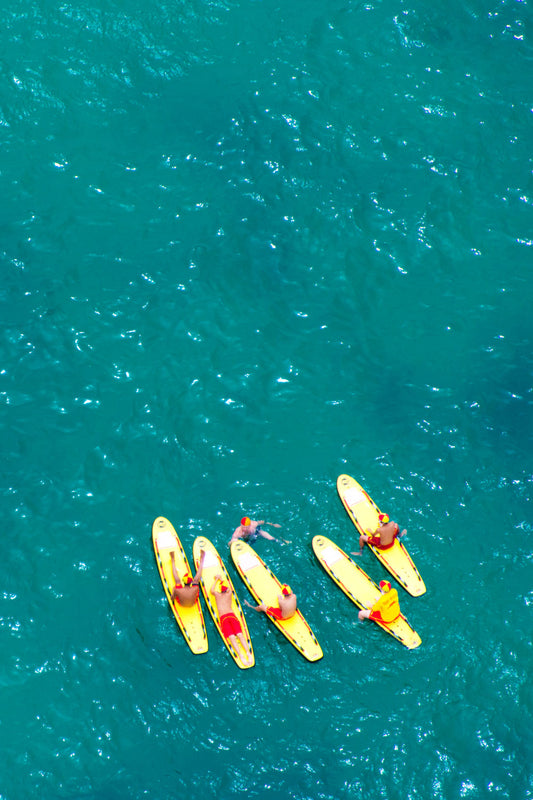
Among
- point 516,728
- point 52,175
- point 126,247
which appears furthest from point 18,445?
point 516,728

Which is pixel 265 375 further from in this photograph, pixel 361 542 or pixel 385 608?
pixel 385 608

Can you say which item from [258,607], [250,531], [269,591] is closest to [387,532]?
[269,591]

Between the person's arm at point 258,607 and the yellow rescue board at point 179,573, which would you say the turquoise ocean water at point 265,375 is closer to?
the person's arm at point 258,607

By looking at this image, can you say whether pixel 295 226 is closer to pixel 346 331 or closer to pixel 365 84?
pixel 346 331

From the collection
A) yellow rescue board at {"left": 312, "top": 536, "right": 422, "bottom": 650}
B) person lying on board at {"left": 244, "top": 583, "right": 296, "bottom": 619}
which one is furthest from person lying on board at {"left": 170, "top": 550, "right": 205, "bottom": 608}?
yellow rescue board at {"left": 312, "top": 536, "right": 422, "bottom": 650}

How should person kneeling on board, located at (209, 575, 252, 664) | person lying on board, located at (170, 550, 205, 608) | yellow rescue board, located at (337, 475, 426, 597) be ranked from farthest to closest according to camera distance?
yellow rescue board, located at (337, 475, 426, 597) < person lying on board, located at (170, 550, 205, 608) < person kneeling on board, located at (209, 575, 252, 664)

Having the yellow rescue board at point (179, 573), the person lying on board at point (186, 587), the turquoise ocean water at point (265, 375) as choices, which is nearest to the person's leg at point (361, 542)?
the turquoise ocean water at point (265, 375)

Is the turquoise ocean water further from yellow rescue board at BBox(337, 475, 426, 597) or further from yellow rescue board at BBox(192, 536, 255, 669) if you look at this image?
yellow rescue board at BBox(337, 475, 426, 597)
